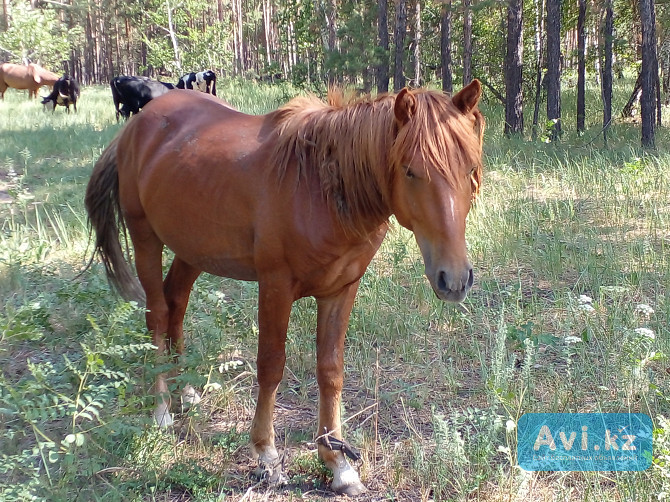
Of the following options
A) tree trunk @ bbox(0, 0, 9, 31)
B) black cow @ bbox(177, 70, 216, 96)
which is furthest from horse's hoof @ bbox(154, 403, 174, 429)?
tree trunk @ bbox(0, 0, 9, 31)

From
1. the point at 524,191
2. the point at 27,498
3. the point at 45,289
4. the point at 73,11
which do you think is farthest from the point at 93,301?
the point at 73,11

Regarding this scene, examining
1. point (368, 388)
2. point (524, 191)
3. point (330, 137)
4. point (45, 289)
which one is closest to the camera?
point (330, 137)

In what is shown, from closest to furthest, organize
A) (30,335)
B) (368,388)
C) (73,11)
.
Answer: (30,335)
(368,388)
(73,11)

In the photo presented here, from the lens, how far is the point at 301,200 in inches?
102

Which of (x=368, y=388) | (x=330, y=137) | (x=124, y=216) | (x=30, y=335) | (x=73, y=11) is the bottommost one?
(x=368, y=388)

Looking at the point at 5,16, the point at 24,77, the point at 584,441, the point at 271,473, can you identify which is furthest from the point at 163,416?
the point at 5,16

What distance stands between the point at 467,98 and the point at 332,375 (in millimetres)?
1464

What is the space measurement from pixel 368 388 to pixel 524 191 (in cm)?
460

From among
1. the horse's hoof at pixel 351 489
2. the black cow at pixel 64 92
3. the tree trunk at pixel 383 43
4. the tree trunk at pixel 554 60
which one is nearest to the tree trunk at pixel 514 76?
the tree trunk at pixel 554 60

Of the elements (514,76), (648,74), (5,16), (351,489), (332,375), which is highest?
(5,16)

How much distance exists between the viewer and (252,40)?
44781 mm

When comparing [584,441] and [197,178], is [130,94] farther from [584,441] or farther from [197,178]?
[584,441]

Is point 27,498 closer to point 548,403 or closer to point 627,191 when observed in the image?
point 548,403

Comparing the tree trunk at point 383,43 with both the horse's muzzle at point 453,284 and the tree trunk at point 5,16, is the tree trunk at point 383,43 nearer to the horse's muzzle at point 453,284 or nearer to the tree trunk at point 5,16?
the horse's muzzle at point 453,284
